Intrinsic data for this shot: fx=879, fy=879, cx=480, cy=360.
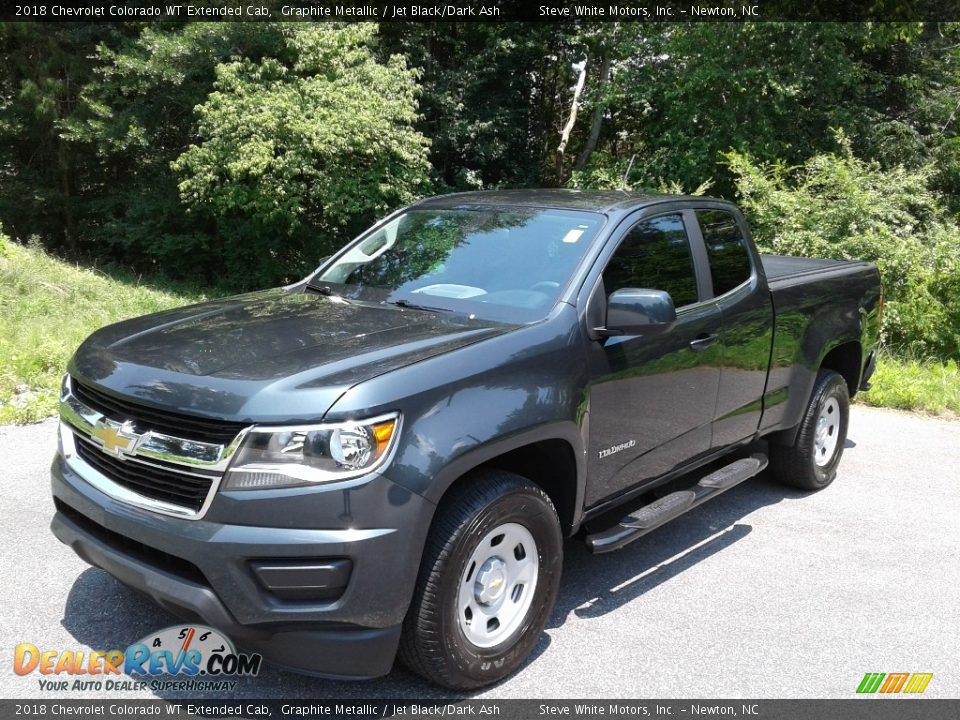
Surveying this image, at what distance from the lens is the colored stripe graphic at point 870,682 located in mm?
3535

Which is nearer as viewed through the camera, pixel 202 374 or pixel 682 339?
pixel 202 374

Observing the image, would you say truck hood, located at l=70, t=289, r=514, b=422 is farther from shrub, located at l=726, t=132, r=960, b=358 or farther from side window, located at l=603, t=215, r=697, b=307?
shrub, located at l=726, t=132, r=960, b=358

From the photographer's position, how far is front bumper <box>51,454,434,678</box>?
2828 mm

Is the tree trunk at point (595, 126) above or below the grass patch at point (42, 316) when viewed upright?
above

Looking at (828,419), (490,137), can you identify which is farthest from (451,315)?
(490,137)

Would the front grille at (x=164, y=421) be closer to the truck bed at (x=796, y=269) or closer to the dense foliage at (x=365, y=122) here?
the truck bed at (x=796, y=269)

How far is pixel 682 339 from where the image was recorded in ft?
14.2

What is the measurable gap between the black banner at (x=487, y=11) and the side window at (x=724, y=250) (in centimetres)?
1351

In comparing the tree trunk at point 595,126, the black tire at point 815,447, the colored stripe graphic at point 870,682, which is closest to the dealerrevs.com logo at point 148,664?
the colored stripe graphic at point 870,682

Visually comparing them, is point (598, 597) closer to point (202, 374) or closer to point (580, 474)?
point (580, 474)

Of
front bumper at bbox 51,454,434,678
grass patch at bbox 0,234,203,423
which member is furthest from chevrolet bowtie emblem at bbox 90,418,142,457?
grass patch at bbox 0,234,203,423

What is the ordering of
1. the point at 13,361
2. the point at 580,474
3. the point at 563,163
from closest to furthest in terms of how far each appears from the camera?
the point at 580,474 → the point at 13,361 → the point at 563,163

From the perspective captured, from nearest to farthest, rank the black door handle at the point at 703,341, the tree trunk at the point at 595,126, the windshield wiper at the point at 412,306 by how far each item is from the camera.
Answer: the windshield wiper at the point at 412,306 < the black door handle at the point at 703,341 < the tree trunk at the point at 595,126

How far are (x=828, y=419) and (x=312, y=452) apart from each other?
14.1 feet
